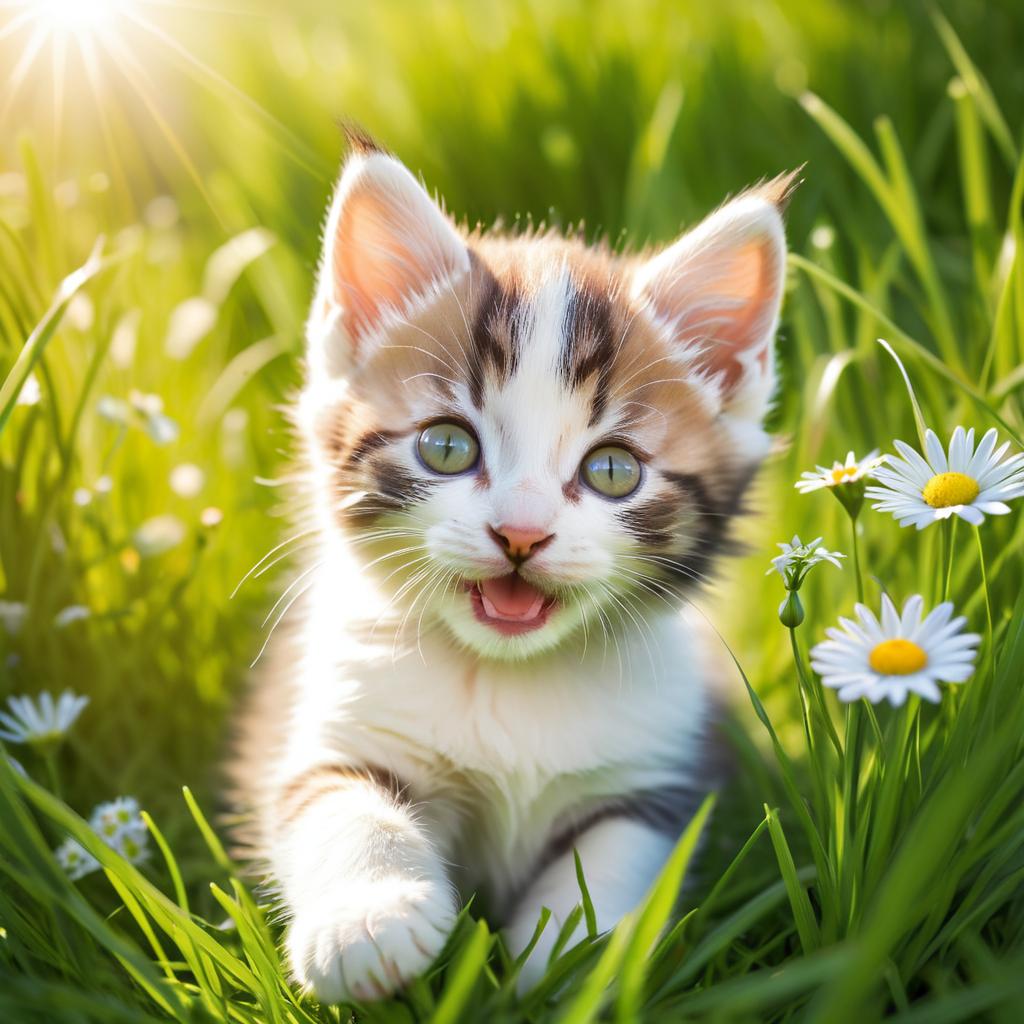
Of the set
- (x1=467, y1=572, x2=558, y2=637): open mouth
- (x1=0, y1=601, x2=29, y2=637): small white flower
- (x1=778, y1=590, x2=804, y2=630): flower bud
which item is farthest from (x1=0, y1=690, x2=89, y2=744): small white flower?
(x1=778, y1=590, x2=804, y2=630): flower bud

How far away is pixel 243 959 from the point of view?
1.19 metres

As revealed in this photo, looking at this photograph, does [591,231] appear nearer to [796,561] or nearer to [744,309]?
[744,309]

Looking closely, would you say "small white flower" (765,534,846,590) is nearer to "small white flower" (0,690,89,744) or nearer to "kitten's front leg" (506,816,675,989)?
"kitten's front leg" (506,816,675,989)

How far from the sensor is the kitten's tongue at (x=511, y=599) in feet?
3.95

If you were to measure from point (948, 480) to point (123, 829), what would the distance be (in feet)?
3.52

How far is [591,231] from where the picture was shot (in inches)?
106

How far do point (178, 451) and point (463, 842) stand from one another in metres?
0.98

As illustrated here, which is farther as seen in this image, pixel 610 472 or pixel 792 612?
pixel 610 472

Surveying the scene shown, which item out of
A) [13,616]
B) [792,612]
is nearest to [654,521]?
[792,612]

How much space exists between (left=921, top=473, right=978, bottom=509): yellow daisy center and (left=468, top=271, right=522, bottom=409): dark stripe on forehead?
0.47 meters

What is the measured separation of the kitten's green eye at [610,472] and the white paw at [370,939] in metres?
0.48

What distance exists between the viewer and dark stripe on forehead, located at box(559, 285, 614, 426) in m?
1.21

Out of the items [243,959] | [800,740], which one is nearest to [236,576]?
[243,959]

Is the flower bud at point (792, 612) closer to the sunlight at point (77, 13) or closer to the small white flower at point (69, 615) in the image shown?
→ the small white flower at point (69, 615)
